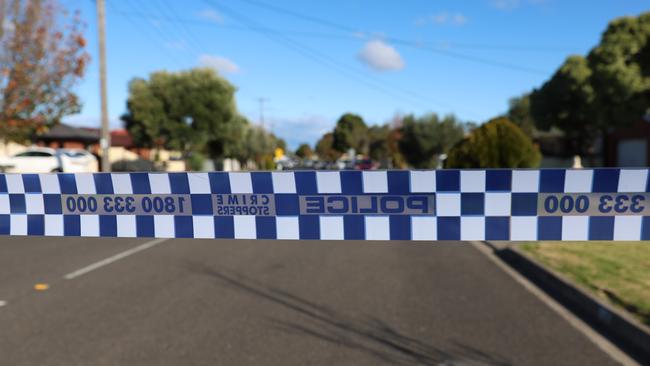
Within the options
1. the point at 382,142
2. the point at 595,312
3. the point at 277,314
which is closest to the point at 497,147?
the point at 595,312

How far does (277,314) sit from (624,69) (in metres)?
29.8

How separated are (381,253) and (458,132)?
115 ft

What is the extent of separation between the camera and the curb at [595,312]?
161 inches

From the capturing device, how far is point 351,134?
9188 cm

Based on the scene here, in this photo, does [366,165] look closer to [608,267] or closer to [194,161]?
[194,161]

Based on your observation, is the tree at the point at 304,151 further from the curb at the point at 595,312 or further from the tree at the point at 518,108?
the curb at the point at 595,312

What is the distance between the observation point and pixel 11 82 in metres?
17.6

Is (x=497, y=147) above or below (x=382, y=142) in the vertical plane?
below

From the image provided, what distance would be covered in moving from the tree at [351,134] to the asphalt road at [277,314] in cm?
7937

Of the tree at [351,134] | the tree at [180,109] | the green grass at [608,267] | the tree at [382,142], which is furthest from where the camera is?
the tree at [351,134]

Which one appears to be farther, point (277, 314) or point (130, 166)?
point (130, 166)

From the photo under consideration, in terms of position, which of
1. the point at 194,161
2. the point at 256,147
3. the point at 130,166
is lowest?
the point at 130,166

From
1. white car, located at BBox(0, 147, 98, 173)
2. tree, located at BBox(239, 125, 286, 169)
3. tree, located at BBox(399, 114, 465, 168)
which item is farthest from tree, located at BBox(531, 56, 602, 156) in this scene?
white car, located at BBox(0, 147, 98, 173)

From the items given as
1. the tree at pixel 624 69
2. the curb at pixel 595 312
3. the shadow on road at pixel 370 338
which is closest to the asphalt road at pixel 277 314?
the shadow on road at pixel 370 338
